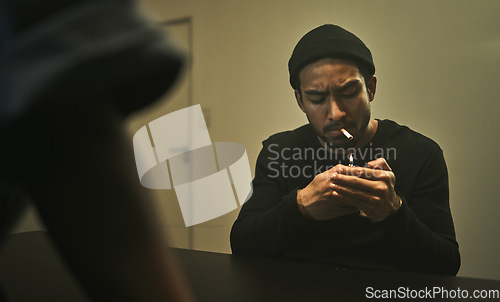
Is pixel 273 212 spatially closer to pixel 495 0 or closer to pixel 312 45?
pixel 312 45

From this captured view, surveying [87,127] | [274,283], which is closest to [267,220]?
[274,283]

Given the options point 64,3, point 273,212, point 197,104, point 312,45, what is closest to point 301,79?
point 312,45

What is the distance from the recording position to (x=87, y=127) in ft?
0.60

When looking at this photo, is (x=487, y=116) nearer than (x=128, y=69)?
No

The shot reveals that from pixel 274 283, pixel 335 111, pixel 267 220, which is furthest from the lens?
pixel 335 111

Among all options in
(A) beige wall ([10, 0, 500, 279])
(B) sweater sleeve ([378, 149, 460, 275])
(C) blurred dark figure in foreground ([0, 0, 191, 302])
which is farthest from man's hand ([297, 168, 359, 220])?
(C) blurred dark figure in foreground ([0, 0, 191, 302])

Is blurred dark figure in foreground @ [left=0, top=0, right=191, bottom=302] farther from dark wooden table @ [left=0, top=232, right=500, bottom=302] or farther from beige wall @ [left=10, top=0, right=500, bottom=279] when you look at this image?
beige wall @ [left=10, top=0, right=500, bottom=279]

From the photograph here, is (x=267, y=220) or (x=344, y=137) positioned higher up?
(x=344, y=137)

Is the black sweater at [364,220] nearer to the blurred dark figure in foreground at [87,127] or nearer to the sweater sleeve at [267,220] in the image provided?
the sweater sleeve at [267,220]

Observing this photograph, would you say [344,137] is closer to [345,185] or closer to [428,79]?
[345,185]

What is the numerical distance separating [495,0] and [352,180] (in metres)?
1.04

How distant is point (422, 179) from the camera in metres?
1.27

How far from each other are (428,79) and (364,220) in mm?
716

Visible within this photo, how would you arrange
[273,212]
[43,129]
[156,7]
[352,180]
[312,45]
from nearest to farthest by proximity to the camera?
[43,129] → [352,180] → [273,212] → [312,45] → [156,7]
